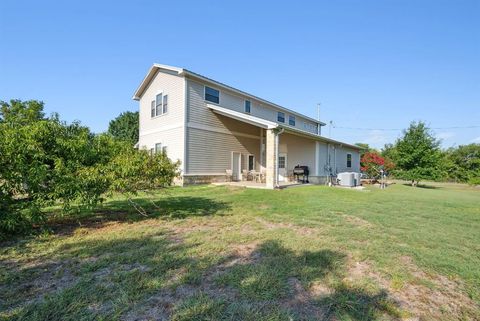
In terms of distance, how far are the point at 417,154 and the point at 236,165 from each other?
52.9 feet

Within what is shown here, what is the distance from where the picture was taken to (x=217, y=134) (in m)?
15.9

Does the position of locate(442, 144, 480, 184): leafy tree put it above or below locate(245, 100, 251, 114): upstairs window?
below

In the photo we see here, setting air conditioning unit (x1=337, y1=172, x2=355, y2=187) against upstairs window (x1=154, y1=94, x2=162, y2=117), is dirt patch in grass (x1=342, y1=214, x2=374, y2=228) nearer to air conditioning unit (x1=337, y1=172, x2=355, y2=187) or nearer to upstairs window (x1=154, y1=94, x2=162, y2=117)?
air conditioning unit (x1=337, y1=172, x2=355, y2=187)

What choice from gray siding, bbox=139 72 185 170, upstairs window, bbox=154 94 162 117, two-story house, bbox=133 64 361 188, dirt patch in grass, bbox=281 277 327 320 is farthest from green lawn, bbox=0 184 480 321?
upstairs window, bbox=154 94 162 117

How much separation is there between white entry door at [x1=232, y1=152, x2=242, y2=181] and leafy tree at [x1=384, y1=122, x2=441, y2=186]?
15.1 metres

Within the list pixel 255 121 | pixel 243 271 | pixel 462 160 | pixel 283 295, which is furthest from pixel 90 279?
pixel 462 160

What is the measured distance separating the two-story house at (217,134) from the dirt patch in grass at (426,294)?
31.3 feet

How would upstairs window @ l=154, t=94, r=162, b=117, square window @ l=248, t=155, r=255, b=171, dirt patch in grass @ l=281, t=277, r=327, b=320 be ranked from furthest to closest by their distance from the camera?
1. square window @ l=248, t=155, r=255, b=171
2. upstairs window @ l=154, t=94, r=162, b=117
3. dirt patch in grass @ l=281, t=277, r=327, b=320

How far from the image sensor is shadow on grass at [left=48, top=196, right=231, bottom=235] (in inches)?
227

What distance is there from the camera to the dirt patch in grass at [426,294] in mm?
2373

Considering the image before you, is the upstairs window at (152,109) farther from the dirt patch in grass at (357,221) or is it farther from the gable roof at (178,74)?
the dirt patch in grass at (357,221)

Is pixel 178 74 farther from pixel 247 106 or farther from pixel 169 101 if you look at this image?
pixel 247 106

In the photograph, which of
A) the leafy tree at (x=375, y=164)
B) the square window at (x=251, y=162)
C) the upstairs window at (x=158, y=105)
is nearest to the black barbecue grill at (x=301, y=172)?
the square window at (x=251, y=162)

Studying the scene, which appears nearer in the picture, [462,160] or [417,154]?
[417,154]
